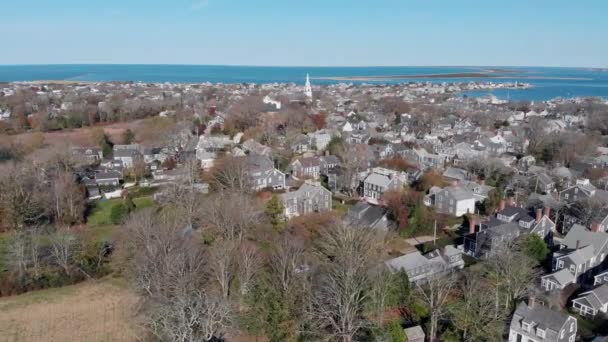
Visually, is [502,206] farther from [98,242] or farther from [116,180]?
[116,180]

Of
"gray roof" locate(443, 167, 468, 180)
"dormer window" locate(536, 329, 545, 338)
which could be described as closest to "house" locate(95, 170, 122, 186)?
"gray roof" locate(443, 167, 468, 180)

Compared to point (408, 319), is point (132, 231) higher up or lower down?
higher up

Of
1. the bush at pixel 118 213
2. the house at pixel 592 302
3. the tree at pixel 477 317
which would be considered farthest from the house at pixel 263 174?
the house at pixel 592 302

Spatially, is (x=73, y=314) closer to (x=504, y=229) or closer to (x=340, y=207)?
(x=340, y=207)

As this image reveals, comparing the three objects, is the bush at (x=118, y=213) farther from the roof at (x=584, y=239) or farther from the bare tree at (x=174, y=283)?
the roof at (x=584, y=239)

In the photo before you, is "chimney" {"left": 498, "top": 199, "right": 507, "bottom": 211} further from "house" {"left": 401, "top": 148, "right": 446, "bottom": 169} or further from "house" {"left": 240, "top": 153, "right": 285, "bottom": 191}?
"house" {"left": 240, "top": 153, "right": 285, "bottom": 191}

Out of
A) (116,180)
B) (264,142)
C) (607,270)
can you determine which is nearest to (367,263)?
(607,270)
